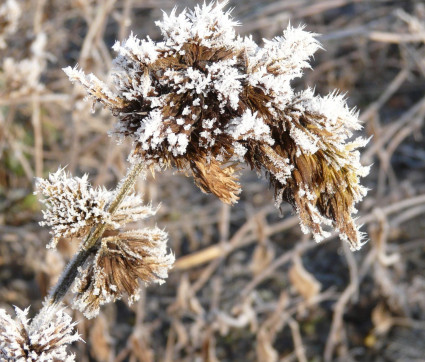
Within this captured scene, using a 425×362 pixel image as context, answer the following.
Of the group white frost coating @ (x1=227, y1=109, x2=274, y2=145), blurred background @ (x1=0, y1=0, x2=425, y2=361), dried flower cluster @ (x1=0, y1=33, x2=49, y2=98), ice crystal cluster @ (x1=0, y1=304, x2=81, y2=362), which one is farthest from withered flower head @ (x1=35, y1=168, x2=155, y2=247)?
dried flower cluster @ (x1=0, y1=33, x2=49, y2=98)

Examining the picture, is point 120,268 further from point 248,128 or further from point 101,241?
point 248,128

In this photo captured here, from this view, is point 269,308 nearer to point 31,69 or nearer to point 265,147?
point 31,69

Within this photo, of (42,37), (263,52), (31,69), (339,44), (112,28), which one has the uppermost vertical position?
(339,44)

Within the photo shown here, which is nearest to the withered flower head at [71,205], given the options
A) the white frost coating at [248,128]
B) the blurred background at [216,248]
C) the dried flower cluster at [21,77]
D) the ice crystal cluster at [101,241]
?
the ice crystal cluster at [101,241]

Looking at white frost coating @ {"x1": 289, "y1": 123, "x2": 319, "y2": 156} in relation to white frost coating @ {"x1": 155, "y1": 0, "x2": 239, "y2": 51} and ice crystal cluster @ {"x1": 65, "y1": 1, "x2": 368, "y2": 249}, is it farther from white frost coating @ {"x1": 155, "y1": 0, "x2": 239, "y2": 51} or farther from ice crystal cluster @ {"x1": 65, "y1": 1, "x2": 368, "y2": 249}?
white frost coating @ {"x1": 155, "y1": 0, "x2": 239, "y2": 51}

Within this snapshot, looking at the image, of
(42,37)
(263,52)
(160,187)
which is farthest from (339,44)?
(263,52)

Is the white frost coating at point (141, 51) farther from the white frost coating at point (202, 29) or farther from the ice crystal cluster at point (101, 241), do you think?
the ice crystal cluster at point (101, 241)

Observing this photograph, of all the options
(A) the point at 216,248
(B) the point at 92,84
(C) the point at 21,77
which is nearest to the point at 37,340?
(B) the point at 92,84
